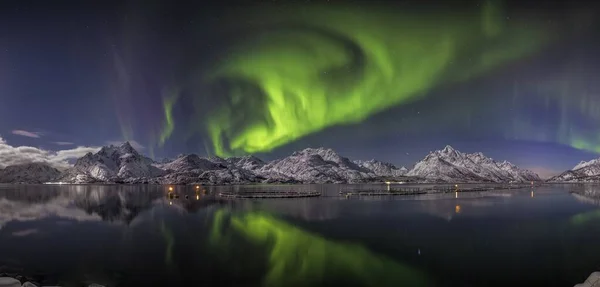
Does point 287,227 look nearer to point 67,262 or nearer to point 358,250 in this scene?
point 358,250

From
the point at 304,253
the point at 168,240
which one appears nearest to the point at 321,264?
the point at 304,253

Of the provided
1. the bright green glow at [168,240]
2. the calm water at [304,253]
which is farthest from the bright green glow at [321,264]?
the bright green glow at [168,240]

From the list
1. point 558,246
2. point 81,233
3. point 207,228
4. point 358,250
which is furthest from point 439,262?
point 81,233

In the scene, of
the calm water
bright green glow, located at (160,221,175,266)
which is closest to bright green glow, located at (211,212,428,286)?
the calm water

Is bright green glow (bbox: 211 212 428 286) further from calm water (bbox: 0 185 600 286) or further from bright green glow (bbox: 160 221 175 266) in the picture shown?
bright green glow (bbox: 160 221 175 266)

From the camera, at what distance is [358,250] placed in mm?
37781

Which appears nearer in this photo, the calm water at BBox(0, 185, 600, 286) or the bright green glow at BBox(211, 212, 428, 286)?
the bright green glow at BBox(211, 212, 428, 286)

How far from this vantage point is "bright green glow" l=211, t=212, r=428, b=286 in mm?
27656

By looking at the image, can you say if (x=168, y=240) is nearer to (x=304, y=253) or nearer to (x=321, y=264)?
(x=304, y=253)

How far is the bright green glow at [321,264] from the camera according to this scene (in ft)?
90.7

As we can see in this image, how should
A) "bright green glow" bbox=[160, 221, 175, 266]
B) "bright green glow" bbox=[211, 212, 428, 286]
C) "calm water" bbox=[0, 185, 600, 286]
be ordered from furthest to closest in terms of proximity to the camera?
"bright green glow" bbox=[160, 221, 175, 266] → "calm water" bbox=[0, 185, 600, 286] → "bright green glow" bbox=[211, 212, 428, 286]

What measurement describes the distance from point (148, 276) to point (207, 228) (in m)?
25.2

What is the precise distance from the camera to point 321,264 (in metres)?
32.2

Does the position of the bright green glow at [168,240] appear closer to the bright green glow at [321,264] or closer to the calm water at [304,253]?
the calm water at [304,253]
